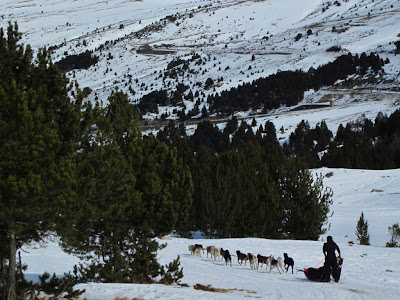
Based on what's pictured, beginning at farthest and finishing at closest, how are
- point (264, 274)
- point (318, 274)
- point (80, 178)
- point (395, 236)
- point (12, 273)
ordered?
point (395, 236)
point (264, 274)
point (318, 274)
point (80, 178)
point (12, 273)

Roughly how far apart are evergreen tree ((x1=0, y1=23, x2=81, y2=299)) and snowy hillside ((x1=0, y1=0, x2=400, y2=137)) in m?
80.8

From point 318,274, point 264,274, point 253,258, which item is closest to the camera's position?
point 318,274

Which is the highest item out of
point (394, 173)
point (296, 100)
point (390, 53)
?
point (390, 53)

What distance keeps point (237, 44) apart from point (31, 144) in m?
152

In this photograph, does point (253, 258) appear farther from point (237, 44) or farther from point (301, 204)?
point (237, 44)

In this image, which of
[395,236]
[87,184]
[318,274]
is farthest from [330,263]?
[395,236]

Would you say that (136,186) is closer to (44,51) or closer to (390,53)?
(44,51)

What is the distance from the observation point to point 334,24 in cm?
15138

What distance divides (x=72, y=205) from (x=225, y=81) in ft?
377

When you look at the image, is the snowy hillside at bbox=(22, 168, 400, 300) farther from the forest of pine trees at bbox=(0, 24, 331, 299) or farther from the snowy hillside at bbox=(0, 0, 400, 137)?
the snowy hillside at bbox=(0, 0, 400, 137)

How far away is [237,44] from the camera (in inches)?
6137

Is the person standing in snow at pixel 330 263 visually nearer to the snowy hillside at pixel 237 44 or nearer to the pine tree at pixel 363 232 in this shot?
the pine tree at pixel 363 232

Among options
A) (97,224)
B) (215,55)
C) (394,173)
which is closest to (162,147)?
(97,224)

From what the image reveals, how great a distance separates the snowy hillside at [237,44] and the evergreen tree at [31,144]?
265 feet
